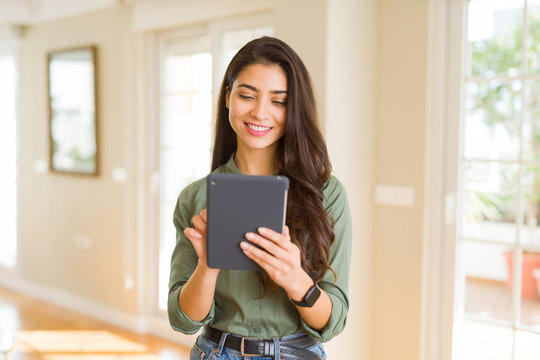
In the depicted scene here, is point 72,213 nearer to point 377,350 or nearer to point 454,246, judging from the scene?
point 377,350

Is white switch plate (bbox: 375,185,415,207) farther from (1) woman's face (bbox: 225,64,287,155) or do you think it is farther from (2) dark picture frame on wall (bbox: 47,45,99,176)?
(2) dark picture frame on wall (bbox: 47,45,99,176)

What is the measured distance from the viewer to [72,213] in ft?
16.9

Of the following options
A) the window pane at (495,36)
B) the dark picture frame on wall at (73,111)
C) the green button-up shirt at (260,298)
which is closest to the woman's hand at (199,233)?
the green button-up shirt at (260,298)

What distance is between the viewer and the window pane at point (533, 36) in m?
2.73

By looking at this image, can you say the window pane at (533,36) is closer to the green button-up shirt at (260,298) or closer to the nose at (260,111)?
the green button-up shirt at (260,298)

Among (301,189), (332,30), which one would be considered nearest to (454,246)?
(332,30)

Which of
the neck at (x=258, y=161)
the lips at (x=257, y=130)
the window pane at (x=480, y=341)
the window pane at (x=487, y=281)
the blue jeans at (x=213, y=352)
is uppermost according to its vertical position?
the lips at (x=257, y=130)

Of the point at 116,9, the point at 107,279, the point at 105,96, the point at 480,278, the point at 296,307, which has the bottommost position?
the point at 107,279

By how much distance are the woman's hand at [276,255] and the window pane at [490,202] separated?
191 centimetres

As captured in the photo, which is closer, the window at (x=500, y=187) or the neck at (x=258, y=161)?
the neck at (x=258, y=161)

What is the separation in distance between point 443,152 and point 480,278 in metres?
0.65

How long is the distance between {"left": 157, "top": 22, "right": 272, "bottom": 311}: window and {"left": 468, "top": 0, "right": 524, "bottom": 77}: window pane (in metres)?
1.47

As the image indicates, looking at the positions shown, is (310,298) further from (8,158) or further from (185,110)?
(8,158)

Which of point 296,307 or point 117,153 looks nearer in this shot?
point 296,307
